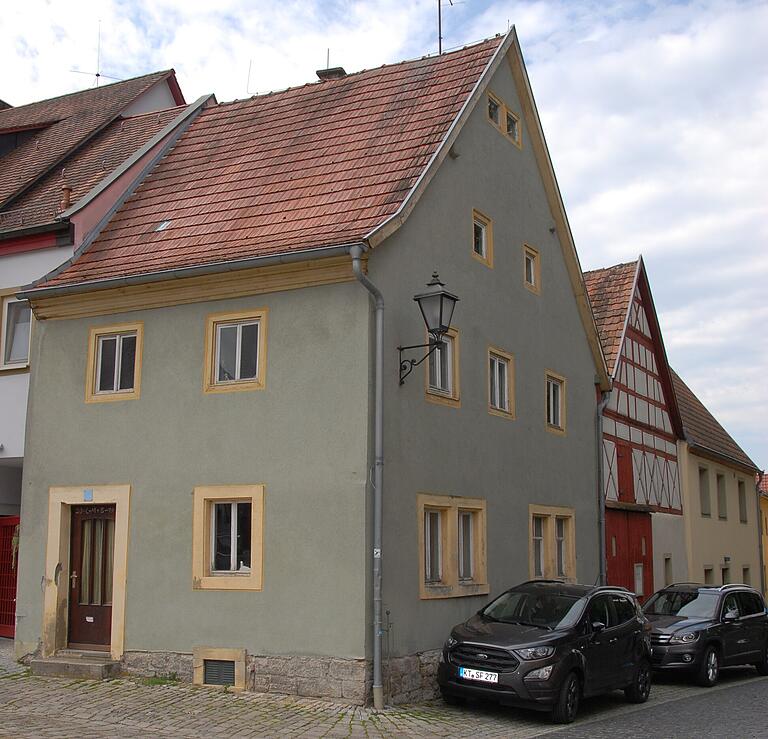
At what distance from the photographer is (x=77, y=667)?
13.3m

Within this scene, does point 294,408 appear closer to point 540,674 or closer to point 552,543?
point 540,674

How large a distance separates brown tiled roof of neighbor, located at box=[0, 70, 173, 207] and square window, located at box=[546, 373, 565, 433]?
9.87 metres

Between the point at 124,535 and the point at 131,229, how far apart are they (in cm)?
477

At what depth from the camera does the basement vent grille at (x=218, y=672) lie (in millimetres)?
12820

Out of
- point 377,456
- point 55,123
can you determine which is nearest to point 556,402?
point 377,456

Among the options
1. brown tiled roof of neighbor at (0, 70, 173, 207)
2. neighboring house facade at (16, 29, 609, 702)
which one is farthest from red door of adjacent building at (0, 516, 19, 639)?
brown tiled roof of neighbor at (0, 70, 173, 207)

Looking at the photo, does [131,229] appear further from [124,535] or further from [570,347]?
[570,347]

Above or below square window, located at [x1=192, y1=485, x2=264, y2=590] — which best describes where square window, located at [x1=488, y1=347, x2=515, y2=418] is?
above

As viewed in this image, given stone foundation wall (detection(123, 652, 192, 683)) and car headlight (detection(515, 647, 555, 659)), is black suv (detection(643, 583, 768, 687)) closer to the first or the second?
car headlight (detection(515, 647, 555, 659))

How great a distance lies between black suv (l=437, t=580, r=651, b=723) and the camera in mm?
11750

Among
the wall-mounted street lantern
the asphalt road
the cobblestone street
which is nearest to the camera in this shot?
the cobblestone street

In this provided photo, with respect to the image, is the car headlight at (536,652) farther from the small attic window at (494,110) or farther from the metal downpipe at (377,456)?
the small attic window at (494,110)

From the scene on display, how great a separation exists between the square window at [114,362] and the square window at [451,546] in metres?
4.39

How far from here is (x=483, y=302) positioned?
16.1 m
